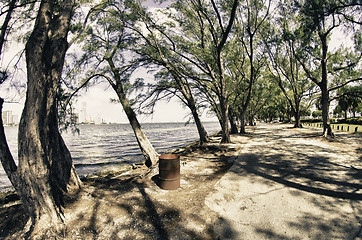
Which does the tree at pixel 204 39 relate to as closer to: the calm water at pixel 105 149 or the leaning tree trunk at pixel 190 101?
the leaning tree trunk at pixel 190 101

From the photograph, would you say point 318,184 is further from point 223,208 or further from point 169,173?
point 169,173

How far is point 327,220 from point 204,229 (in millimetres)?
2572

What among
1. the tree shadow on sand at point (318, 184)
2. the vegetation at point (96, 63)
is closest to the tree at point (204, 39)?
the vegetation at point (96, 63)

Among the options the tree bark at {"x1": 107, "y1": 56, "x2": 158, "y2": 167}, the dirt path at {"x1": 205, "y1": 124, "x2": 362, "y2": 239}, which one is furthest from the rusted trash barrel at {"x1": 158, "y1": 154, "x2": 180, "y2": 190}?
the tree bark at {"x1": 107, "y1": 56, "x2": 158, "y2": 167}

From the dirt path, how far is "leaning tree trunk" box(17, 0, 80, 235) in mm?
3597

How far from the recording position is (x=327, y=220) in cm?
378

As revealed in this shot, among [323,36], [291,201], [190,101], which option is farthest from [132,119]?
A: [323,36]

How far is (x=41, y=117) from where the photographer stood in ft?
13.1

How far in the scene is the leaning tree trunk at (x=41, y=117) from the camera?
3686mm

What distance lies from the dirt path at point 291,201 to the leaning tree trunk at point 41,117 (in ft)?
11.8

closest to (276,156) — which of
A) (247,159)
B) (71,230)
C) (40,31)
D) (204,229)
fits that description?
(247,159)

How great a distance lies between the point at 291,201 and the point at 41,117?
6290 millimetres

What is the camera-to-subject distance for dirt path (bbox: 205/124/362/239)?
3545 millimetres

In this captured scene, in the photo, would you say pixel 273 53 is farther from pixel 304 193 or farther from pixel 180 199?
pixel 180 199
